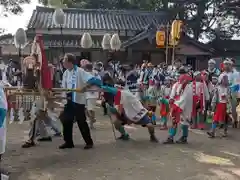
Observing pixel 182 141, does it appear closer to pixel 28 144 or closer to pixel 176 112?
pixel 176 112

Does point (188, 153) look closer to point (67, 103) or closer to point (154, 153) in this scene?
point (154, 153)

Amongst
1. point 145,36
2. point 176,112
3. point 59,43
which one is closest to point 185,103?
point 176,112

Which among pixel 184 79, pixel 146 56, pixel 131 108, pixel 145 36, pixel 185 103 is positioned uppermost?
pixel 145 36

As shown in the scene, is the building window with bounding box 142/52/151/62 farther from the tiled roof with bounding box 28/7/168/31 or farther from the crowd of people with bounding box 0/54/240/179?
the crowd of people with bounding box 0/54/240/179

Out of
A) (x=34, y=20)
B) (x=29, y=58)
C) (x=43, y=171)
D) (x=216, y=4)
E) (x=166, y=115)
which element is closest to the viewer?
(x=43, y=171)

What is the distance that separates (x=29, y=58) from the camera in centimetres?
609

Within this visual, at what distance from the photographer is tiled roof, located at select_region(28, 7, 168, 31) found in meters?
24.6

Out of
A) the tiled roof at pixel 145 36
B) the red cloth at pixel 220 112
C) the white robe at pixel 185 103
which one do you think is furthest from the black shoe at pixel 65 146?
the tiled roof at pixel 145 36

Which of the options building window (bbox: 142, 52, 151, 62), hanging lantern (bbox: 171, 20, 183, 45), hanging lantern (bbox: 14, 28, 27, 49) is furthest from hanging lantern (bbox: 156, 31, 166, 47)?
hanging lantern (bbox: 14, 28, 27, 49)

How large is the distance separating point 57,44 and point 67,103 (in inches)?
630

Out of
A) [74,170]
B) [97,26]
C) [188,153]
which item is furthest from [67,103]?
[97,26]

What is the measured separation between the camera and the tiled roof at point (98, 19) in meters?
24.6

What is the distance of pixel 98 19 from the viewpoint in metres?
26.2

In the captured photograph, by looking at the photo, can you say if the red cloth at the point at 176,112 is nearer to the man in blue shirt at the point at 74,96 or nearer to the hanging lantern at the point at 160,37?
the man in blue shirt at the point at 74,96
